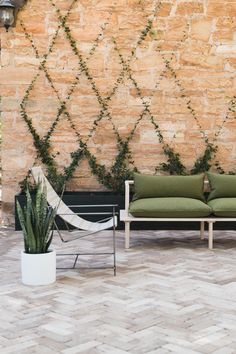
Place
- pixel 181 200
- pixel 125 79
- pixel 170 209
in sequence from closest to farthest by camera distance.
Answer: pixel 170 209, pixel 181 200, pixel 125 79

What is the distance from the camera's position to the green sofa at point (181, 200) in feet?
21.1

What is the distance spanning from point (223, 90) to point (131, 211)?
261 cm

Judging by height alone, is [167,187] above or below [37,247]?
above

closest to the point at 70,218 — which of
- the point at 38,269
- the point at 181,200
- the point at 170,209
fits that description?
the point at 38,269

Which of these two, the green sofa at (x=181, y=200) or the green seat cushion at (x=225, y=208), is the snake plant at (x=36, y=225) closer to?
the green sofa at (x=181, y=200)

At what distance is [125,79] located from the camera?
7945mm

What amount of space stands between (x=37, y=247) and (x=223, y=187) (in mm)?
3000

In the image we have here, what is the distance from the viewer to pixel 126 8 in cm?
789

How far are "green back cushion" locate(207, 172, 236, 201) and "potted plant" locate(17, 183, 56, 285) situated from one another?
2784 mm

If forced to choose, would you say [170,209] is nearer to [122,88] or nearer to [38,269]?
[38,269]

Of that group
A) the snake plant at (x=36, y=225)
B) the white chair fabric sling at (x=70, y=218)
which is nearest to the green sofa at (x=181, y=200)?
the white chair fabric sling at (x=70, y=218)

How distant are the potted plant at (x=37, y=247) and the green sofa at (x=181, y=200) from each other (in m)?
1.67

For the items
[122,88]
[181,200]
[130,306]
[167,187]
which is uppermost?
[122,88]

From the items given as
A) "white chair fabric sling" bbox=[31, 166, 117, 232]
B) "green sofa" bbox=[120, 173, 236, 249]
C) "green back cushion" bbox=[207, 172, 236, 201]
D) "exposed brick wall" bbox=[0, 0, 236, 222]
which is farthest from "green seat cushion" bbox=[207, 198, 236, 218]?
"exposed brick wall" bbox=[0, 0, 236, 222]
